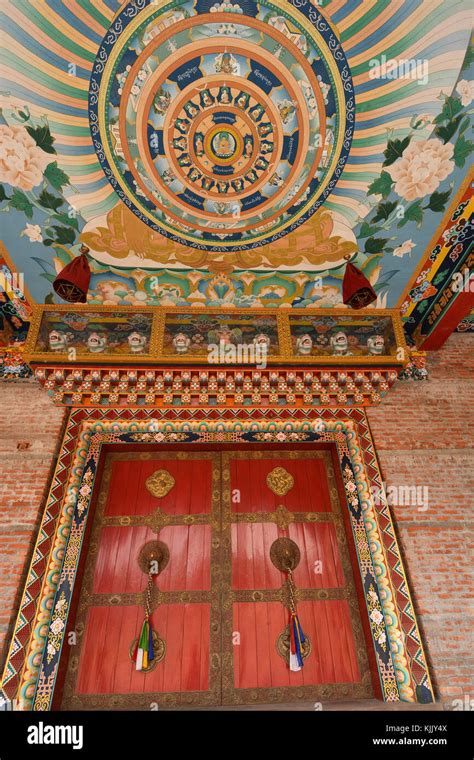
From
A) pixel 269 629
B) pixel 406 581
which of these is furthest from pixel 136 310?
pixel 406 581

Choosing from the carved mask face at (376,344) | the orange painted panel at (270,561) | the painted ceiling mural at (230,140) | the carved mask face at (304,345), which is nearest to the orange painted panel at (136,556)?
the orange painted panel at (270,561)

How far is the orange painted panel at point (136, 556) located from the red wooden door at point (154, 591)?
0.01 meters

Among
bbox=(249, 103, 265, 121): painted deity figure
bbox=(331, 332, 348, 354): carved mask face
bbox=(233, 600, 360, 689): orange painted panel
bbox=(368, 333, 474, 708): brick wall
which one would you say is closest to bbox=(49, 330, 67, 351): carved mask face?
bbox=(249, 103, 265, 121): painted deity figure

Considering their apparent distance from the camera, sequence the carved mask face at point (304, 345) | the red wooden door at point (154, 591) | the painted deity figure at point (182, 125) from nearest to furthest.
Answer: the painted deity figure at point (182, 125)
the red wooden door at point (154, 591)
the carved mask face at point (304, 345)

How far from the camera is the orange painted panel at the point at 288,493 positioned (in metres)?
4.84

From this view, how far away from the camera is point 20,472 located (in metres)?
4.33

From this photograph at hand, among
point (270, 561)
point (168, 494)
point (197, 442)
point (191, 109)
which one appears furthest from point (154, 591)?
point (191, 109)

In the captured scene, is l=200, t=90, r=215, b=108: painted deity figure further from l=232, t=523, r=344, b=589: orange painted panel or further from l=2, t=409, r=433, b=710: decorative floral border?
l=232, t=523, r=344, b=589: orange painted panel

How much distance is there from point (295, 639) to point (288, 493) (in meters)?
1.53

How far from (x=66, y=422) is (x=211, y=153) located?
3.36 meters

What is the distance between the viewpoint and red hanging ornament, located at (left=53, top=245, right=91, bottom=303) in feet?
13.0

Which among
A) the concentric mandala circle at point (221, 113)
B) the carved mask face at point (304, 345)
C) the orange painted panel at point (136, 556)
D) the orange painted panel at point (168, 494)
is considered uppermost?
the concentric mandala circle at point (221, 113)

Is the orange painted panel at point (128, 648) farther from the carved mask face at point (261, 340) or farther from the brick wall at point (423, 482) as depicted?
the carved mask face at point (261, 340)

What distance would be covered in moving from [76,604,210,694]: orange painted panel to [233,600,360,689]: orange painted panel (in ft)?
1.23
